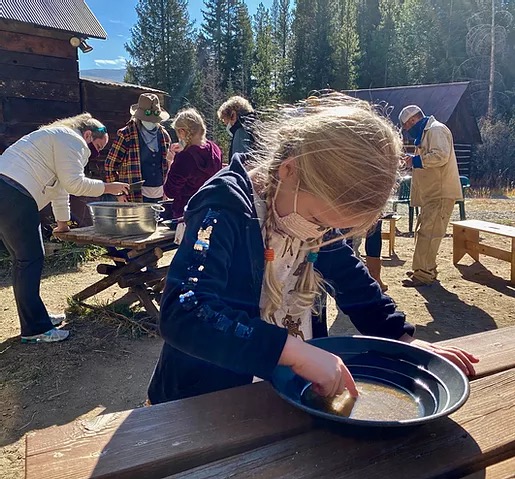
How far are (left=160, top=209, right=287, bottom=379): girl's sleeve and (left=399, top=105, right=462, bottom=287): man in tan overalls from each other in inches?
169

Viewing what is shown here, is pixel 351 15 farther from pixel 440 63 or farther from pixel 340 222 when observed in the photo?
pixel 340 222

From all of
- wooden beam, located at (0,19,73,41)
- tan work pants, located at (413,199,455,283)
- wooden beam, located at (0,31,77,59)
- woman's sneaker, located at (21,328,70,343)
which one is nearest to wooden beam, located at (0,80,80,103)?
wooden beam, located at (0,31,77,59)

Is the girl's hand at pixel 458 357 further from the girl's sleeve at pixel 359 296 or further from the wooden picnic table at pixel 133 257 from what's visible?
the wooden picnic table at pixel 133 257

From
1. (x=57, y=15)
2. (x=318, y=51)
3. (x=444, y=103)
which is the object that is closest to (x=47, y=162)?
(x=57, y=15)

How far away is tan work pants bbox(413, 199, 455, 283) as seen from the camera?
5098mm

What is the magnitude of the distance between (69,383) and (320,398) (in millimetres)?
2553

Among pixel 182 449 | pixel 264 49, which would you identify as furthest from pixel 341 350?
pixel 264 49

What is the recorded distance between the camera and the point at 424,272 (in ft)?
17.1

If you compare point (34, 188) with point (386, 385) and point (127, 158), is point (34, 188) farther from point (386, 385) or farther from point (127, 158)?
point (386, 385)

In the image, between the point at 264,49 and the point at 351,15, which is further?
the point at 351,15

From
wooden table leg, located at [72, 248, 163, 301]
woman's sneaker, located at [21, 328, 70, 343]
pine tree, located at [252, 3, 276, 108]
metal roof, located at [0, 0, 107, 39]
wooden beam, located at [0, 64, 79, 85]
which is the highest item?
pine tree, located at [252, 3, 276, 108]

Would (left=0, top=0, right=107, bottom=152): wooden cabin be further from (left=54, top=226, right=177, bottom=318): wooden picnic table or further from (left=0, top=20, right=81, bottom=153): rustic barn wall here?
(left=54, top=226, right=177, bottom=318): wooden picnic table

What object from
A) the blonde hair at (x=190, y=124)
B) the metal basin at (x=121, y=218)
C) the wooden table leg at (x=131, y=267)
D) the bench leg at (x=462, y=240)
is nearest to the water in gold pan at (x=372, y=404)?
the metal basin at (x=121, y=218)

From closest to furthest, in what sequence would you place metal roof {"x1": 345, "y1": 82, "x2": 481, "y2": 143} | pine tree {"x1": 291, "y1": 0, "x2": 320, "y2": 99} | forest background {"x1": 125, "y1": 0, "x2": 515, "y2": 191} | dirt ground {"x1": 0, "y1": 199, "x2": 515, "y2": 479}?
dirt ground {"x1": 0, "y1": 199, "x2": 515, "y2": 479} < metal roof {"x1": 345, "y1": 82, "x2": 481, "y2": 143} < forest background {"x1": 125, "y1": 0, "x2": 515, "y2": 191} < pine tree {"x1": 291, "y1": 0, "x2": 320, "y2": 99}
